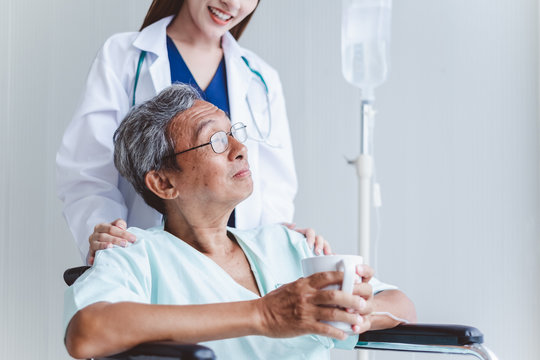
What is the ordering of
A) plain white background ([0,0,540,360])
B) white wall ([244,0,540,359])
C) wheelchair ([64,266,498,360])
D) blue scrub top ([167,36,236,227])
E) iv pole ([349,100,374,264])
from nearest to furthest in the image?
1. wheelchair ([64,266,498,360])
2. blue scrub top ([167,36,236,227])
3. iv pole ([349,100,374,264])
4. plain white background ([0,0,540,360])
5. white wall ([244,0,540,359])

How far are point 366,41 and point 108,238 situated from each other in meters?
1.27

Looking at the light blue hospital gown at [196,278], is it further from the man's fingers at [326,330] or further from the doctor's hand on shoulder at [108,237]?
the man's fingers at [326,330]

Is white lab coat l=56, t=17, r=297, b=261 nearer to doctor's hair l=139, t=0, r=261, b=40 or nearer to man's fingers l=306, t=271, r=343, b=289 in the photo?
doctor's hair l=139, t=0, r=261, b=40

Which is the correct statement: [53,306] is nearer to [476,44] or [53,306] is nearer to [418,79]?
[418,79]

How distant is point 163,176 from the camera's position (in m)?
1.46

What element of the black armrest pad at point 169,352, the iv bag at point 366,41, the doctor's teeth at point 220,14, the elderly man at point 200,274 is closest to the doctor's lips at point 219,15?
the doctor's teeth at point 220,14

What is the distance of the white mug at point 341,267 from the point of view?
105 cm

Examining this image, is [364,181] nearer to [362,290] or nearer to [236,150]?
[236,150]

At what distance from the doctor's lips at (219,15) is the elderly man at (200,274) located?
29cm

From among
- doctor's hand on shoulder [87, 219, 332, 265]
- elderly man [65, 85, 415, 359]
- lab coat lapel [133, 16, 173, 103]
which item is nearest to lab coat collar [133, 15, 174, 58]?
lab coat lapel [133, 16, 173, 103]

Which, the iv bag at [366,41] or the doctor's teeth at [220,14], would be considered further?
the iv bag at [366,41]

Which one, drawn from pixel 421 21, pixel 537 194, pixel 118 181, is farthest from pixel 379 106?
pixel 118 181

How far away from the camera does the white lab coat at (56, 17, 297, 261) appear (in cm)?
165

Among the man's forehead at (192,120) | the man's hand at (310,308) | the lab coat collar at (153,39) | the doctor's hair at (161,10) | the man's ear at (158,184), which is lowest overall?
the man's hand at (310,308)
